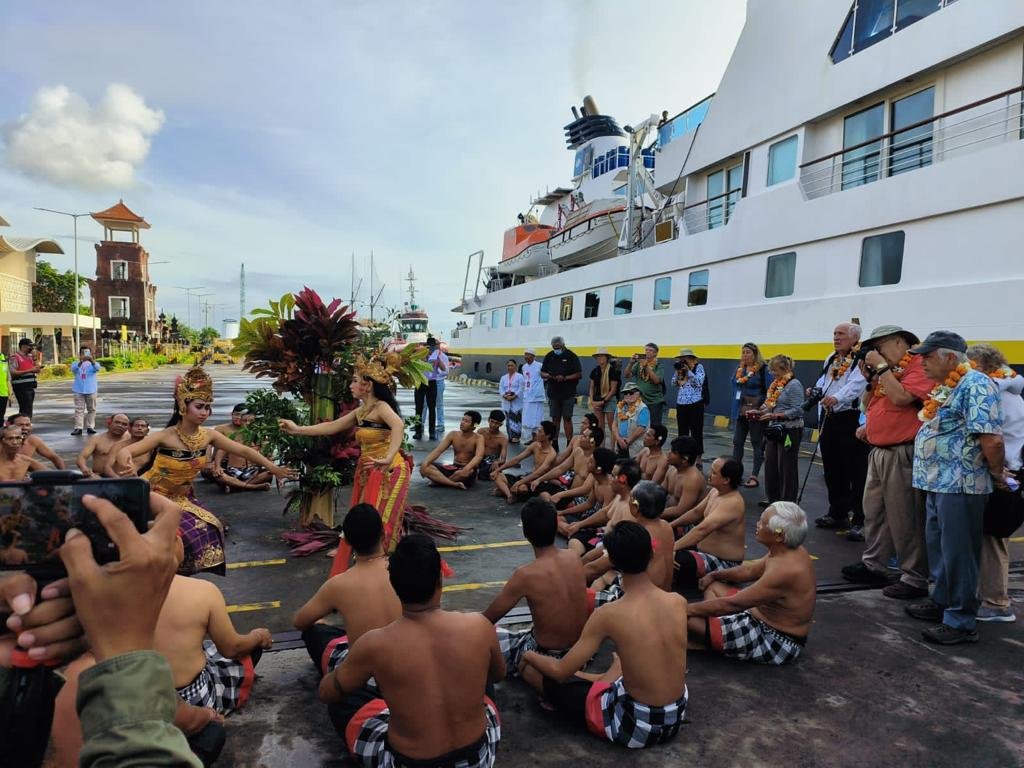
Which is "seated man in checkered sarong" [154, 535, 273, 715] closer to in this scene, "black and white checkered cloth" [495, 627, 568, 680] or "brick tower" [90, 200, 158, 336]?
"black and white checkered cloth" [495, 627, 568, 680]

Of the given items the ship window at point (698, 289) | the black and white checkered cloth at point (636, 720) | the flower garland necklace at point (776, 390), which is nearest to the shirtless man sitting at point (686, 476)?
the flower garland necklace at point (776, 390)

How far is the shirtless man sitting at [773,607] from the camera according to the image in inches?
139

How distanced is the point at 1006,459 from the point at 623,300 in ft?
46.3

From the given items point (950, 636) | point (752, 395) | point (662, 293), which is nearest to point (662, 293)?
point (662, 293)

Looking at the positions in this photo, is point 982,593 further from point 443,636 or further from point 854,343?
point 443,636

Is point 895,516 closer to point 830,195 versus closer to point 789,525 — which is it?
point 789,525

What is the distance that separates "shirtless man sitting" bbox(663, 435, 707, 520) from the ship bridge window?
1081cm

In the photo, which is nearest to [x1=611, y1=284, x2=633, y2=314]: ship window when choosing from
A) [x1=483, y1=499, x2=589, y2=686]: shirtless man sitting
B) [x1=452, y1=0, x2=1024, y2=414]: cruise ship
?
[x1=452, y1=0, x2=1024, y2=414]: cruise ship

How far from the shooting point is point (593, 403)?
10547mm

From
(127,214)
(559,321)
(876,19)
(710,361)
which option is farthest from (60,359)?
(876,19)

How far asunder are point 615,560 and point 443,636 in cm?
91

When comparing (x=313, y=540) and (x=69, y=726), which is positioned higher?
(x=69, y=726)

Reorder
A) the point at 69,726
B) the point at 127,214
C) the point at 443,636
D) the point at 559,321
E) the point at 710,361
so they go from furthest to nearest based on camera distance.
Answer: the point at 127,214
the point at 559,321
the point at 710,361
the point at 443,636
the point at 69,726

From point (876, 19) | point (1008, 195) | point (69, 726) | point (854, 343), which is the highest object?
point (876, 19)
